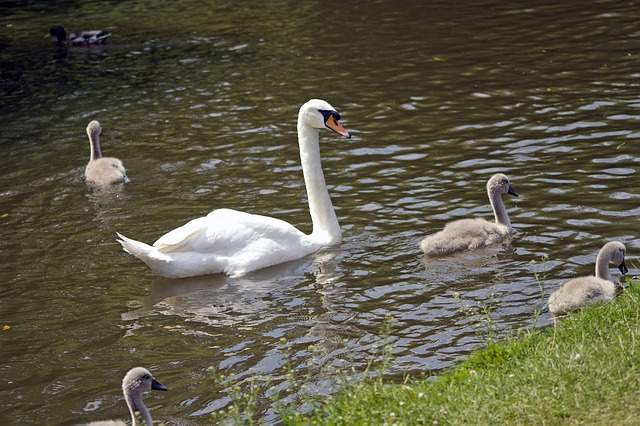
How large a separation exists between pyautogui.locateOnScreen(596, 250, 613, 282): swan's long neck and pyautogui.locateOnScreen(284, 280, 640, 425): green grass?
1.72 meters

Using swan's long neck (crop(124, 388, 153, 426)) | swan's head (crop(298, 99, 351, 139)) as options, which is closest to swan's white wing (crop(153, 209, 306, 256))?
swan's head (crop(298, 99, 351, 139))

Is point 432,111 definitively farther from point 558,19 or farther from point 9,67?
point 9,67

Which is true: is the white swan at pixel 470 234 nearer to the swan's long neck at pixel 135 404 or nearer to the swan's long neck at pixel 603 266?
the swan's long neck at pixel 603 266

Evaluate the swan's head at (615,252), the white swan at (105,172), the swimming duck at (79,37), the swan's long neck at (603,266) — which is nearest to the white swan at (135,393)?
the swan's long neck at (603,266)

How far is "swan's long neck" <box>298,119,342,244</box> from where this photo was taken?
1073 centimetres

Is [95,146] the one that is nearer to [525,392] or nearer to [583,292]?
[583,292]

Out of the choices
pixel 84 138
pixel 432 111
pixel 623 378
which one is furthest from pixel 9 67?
pixel 623 378

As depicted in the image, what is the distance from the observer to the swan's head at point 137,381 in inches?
271

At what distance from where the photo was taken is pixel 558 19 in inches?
773

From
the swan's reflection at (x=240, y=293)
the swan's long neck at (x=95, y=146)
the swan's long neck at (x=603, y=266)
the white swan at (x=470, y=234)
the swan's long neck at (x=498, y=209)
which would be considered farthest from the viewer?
the swan's long neck at (x=95, y=146)

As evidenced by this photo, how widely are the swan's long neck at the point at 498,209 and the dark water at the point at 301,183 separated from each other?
8.9 inches

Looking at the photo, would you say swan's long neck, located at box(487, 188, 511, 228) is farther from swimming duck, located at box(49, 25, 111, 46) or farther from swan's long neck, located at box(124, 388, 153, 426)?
swimming duck, located at box(49, 25, 111, 46)

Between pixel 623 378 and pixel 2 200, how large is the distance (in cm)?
883

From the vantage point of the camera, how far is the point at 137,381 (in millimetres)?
6914
